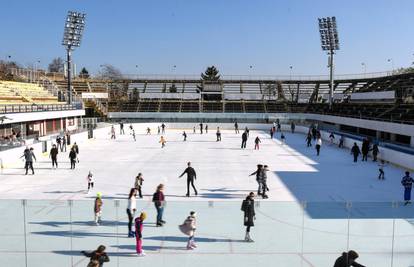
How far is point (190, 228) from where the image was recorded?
321 inches

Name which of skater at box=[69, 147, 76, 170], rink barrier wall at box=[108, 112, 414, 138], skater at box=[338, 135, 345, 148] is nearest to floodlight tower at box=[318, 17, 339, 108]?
rink barrier wall at box=[108, 112, 414, 138]

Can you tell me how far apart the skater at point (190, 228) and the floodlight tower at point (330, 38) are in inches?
1871

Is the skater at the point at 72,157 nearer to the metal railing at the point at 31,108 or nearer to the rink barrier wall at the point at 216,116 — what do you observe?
the metal railing at the point at 31,108

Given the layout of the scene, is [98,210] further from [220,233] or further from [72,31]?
[72,31]

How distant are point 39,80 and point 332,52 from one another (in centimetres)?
3766

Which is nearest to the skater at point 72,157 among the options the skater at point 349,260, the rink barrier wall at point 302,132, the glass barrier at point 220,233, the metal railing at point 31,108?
the metal railing at point 31,108

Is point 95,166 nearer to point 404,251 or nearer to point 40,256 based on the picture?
point 40,256

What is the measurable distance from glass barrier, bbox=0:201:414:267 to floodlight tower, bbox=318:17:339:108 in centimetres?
4623

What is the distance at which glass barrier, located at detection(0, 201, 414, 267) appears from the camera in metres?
7.90

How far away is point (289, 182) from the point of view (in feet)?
56.0

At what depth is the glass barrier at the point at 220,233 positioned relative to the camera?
7.90 meters

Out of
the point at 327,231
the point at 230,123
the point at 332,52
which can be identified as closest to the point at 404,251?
the point at 327,231

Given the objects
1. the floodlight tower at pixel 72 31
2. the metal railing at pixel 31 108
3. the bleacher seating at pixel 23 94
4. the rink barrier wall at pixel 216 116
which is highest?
the floodlight tower at pixel 72 31

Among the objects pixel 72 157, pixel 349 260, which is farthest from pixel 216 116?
pixel 349 260
